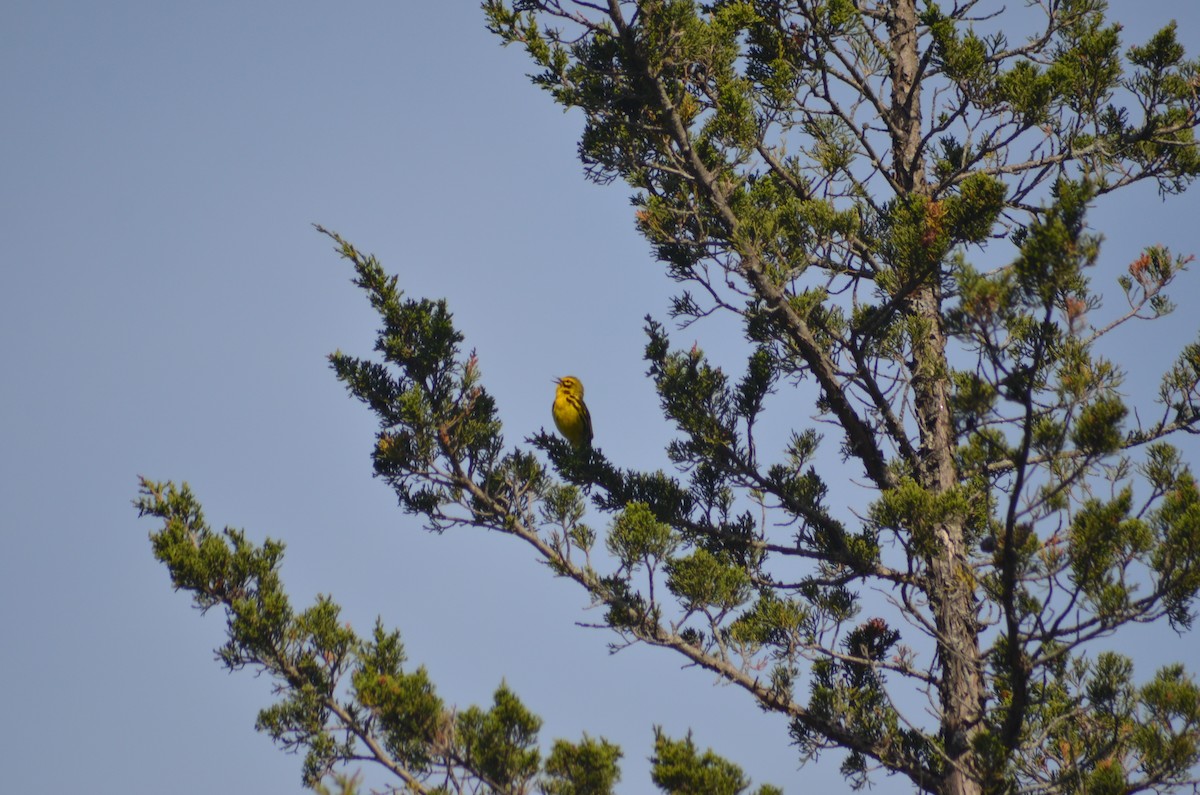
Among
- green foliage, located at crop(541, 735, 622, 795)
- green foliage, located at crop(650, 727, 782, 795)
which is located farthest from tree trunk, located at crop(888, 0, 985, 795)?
green foliage, located at crop(541, 735, 622, 795)

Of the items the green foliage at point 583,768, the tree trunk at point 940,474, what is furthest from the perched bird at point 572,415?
the green foliage at point 583,768

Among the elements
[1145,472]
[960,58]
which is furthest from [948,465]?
[960,58]

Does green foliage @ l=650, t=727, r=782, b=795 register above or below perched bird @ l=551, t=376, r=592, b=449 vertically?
below

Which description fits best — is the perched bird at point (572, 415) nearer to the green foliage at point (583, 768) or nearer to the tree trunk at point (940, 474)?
the tree trunk at point (940, 474)

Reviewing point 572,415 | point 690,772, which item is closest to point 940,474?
point 690,772

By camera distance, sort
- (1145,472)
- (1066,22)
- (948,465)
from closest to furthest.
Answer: (1145,472)
(948,465)
(1066,22)

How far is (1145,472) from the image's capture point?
571 centimetres

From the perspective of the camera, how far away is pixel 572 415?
33.4 feet

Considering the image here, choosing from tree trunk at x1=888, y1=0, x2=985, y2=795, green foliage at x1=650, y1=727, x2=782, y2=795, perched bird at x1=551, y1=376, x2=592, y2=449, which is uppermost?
perched bird at x1=551, y1=376, x2=592, y2=449

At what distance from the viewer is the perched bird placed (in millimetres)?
10172

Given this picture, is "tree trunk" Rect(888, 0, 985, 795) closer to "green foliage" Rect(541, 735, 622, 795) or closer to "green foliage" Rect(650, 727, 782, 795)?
"green foliage" Rect(650, 727, 782, 795)

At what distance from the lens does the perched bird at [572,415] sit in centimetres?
1017

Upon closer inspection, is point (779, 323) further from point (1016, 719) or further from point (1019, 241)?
point (1016, 719)

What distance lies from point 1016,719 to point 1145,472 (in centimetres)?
143
